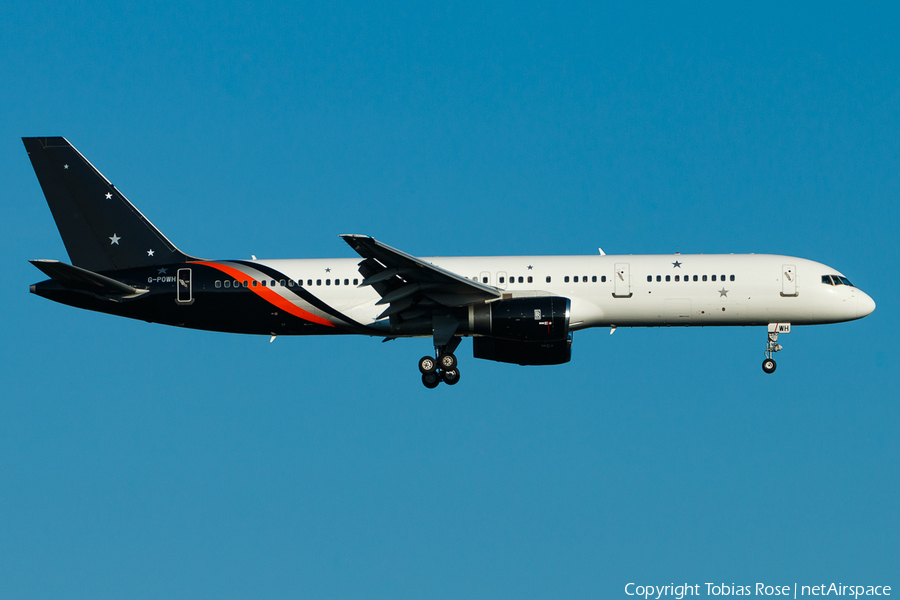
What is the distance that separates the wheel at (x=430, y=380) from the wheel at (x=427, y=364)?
0.48 ft

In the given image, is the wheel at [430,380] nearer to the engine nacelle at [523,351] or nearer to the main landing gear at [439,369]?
the main landing gear at [439,369]

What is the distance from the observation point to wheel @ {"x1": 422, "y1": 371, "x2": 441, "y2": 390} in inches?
1590

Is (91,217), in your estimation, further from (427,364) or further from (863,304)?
(863,304)

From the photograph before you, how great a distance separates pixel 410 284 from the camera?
38.4m

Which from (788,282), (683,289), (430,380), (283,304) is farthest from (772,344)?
(283,304)

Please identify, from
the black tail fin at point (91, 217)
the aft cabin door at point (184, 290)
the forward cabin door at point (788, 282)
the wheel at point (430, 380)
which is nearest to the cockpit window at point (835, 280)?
the forward cabin door at point (788, 282)

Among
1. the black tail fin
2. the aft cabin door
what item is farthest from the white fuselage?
the black tail fin

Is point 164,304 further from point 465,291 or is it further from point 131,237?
point 465,291

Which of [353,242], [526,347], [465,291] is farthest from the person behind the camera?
[526,347]

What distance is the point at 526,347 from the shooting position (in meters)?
41.1

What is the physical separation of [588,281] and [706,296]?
4.79 m

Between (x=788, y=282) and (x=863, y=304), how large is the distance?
3351mm

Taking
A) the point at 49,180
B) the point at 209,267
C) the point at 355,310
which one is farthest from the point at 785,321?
the point at 49,180

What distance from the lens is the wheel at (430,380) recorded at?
4038 cm
